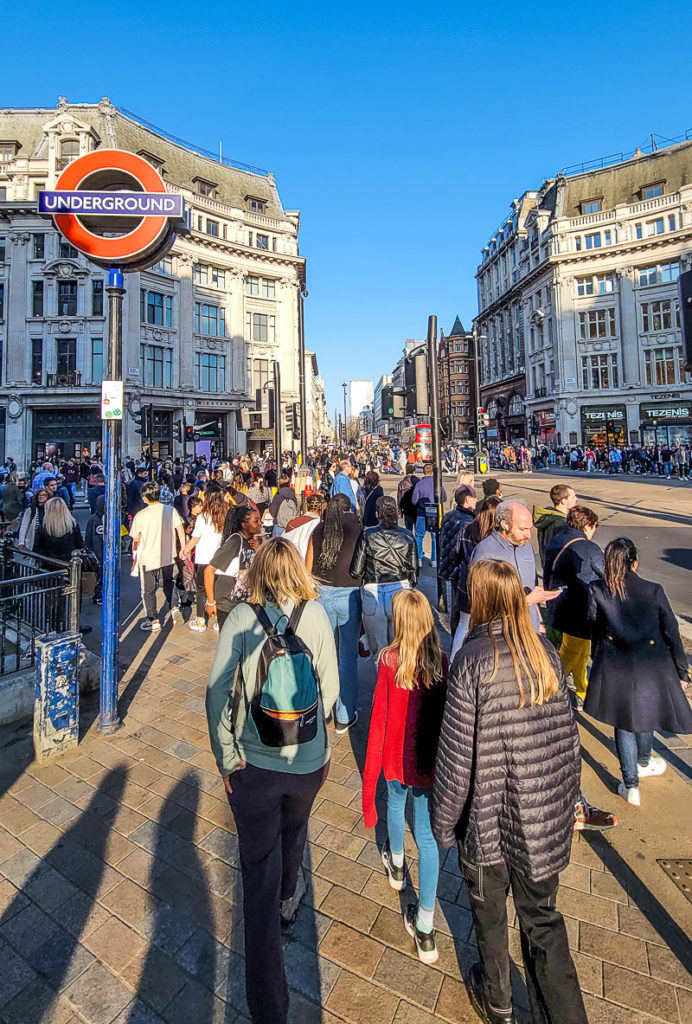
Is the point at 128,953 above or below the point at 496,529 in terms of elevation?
below

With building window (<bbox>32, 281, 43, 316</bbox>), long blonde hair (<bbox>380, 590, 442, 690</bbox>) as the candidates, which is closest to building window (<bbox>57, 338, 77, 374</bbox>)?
building window (<bbox>32, 281, 43, 316</bbox>)

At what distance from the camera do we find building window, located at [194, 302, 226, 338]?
4025 cm

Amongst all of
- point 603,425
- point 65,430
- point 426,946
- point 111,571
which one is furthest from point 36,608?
point 603,425

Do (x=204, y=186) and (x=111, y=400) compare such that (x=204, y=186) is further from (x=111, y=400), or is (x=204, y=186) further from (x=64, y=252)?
(x=111, y=400)

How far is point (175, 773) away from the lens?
12.9 feet

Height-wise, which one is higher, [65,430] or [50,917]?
[65,430]

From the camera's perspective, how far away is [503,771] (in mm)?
2086

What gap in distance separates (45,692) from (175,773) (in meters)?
1.24

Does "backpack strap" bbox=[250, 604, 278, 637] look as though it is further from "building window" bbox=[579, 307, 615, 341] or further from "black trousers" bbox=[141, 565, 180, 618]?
"building window" bbox=[579, 307, 615, 341]

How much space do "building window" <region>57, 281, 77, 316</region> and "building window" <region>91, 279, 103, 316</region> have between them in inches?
47.8

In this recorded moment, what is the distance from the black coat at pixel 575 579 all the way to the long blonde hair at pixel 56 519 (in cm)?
641

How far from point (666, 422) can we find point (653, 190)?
66.4ft

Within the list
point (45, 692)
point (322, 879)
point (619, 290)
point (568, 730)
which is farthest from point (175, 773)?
point (619, 290)

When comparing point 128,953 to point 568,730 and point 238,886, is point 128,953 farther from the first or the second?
point 568,730
